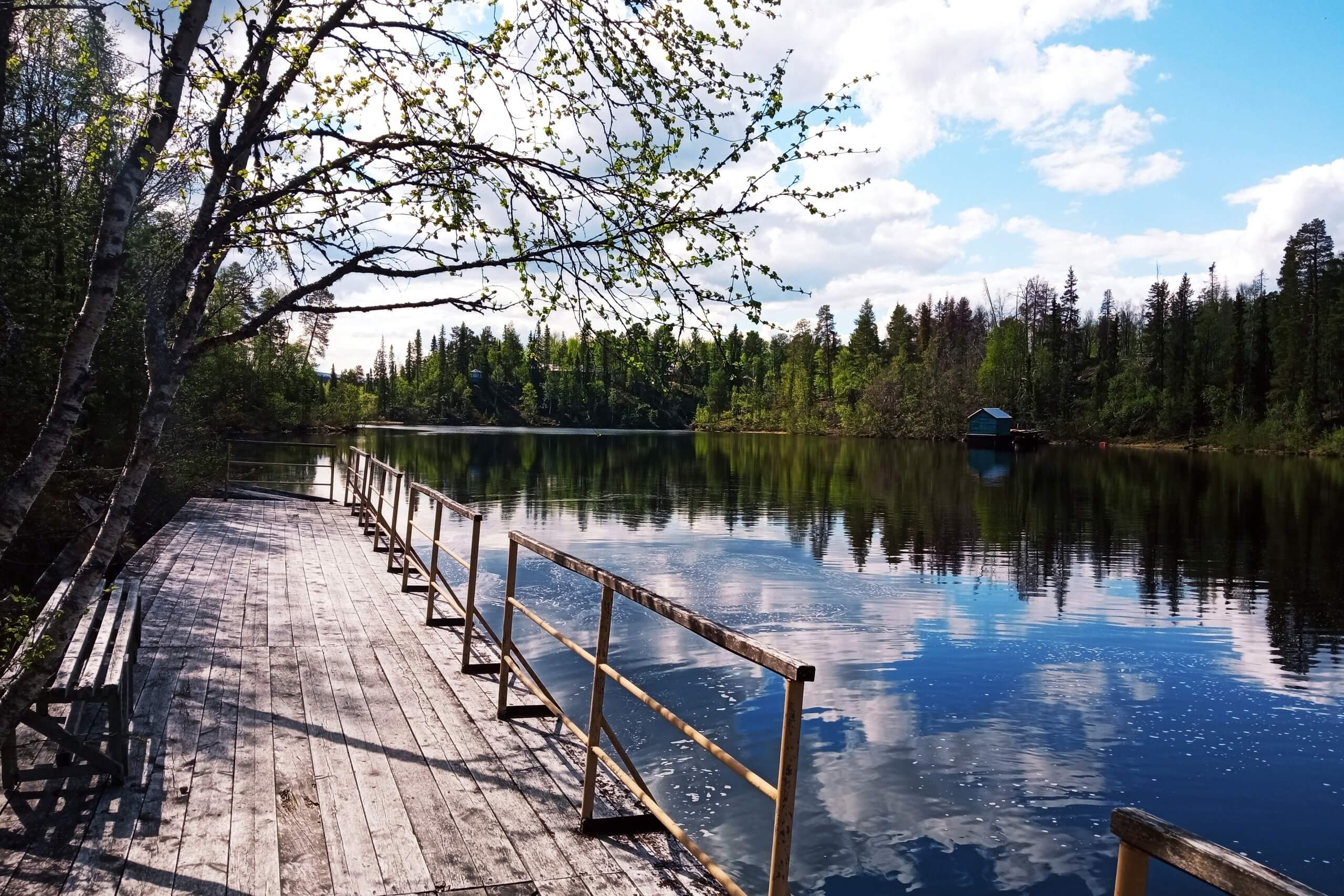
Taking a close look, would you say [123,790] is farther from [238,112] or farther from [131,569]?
[131,569]

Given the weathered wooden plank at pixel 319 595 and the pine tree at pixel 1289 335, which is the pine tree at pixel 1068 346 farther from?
the weathered wooden plank at pixel 319 595

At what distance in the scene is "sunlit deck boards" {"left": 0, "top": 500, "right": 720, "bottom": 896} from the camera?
3.47 metres

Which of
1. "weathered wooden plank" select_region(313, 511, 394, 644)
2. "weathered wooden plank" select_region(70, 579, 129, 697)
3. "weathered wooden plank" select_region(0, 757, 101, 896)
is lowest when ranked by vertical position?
"weathered wooden plank" select_region(313, 511, 394, 644)

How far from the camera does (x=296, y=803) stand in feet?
13.5

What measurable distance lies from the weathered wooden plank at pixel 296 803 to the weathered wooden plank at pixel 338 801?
1.2 inches

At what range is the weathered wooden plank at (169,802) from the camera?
3.40 meters

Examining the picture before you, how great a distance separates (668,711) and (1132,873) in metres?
2.59

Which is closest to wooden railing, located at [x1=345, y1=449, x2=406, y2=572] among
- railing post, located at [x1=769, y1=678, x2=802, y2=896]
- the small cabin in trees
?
railing post, located at [x1=769, y1=678, x2=802, y2=896]

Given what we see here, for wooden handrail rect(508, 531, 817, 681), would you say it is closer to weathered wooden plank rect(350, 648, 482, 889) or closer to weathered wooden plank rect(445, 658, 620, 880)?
weathered wooden plank rect(445, 658, 620, 880)

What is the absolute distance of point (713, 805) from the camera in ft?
23.7

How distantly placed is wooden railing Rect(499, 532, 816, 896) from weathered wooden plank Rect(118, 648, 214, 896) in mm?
1689

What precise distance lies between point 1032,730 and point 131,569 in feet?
32.9

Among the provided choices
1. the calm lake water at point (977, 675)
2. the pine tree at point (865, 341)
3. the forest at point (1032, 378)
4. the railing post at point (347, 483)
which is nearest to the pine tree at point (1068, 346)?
the forest at point (1032, 378)

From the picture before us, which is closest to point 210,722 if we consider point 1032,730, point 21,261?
point 1032,730
